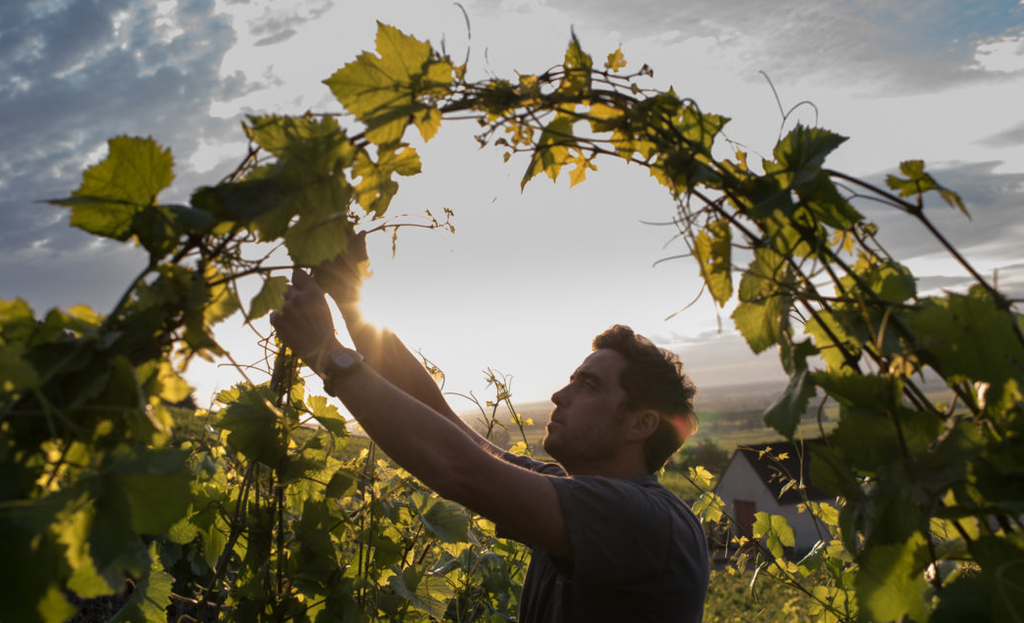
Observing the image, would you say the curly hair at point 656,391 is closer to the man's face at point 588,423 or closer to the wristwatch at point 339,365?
the man's face at point 588,423

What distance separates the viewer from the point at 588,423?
8.25 feet

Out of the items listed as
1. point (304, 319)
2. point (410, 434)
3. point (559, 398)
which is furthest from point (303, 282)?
point (559, 398)

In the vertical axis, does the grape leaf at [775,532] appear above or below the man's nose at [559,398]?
below

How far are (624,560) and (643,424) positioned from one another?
740 mm

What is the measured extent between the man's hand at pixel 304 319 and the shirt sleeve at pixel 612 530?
75 centimetres

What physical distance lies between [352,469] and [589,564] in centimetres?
82

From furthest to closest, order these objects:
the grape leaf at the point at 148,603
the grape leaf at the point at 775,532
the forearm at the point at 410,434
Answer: the grape leaf at the point at 775,532, the grape leaf at the point at 148,603, the forearm at the point at 410,434

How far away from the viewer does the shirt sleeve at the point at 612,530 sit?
1.79 metres

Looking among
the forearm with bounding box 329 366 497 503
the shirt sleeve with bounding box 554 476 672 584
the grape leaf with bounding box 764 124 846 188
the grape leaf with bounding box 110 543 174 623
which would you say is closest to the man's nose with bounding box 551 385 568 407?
the shirt sleeve with bounding box 554 476 672 584

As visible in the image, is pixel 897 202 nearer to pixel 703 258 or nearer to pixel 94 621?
pixel 703 258

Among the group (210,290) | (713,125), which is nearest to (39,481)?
(210,290)

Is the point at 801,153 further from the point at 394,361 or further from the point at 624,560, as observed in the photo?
the point at 394,361

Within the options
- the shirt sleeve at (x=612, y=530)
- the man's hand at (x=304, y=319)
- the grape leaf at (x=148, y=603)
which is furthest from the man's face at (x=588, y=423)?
the grape leaf at (x=148, y=603)

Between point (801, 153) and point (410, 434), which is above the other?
point (801, 153)
